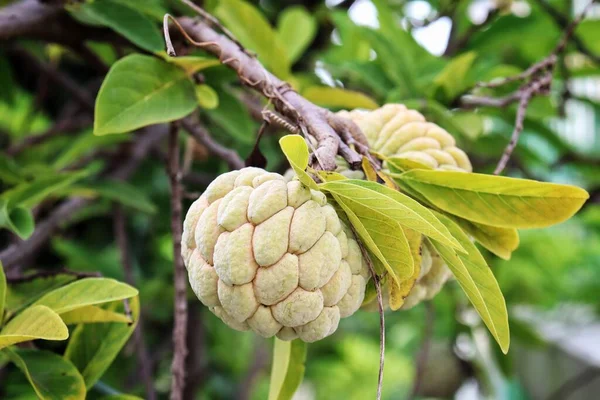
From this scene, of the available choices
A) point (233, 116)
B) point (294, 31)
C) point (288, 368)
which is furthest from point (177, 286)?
point (294, 31)

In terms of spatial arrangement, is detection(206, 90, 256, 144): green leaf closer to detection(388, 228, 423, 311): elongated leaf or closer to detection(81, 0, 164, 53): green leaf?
detection(81, 0, 164, 53): green leaf

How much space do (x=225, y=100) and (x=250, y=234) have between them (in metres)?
0.63

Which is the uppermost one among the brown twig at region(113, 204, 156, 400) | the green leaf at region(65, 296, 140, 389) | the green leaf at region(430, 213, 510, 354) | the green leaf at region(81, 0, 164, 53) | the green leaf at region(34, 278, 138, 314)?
the green leaf at region(81, 0, 164, 53)

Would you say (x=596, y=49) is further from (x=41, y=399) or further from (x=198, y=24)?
(x=41, y=399)

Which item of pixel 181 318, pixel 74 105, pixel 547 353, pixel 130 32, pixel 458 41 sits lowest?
pixel 547 353

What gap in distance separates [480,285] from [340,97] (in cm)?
67

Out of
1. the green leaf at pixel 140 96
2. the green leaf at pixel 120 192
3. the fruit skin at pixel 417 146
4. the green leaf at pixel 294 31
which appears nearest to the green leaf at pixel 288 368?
the fruit skin at pixel 417 146

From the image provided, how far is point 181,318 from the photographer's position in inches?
40.2

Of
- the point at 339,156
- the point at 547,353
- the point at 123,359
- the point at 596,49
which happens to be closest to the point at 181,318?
the point at 339,156

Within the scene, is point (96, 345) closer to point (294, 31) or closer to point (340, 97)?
point (340, 97)

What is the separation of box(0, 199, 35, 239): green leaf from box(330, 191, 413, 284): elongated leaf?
0.56 m

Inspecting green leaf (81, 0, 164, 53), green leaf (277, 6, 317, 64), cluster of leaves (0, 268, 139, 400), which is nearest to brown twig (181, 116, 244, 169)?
green leaf (81, 0, 164, 53)

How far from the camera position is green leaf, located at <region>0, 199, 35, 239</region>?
0.99 metres

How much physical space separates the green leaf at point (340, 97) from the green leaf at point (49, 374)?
28.5 inches
